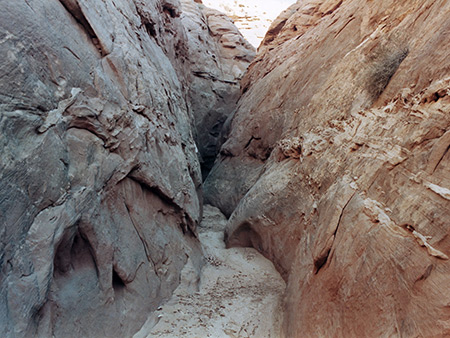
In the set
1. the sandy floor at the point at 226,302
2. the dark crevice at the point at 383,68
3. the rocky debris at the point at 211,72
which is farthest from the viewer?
the rocky debris at the point at 211,72

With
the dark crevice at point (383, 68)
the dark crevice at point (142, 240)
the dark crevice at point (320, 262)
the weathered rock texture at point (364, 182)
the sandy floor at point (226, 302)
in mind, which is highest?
the dark crevice at point (383, 68)

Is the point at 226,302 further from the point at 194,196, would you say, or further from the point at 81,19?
the point at 81,19

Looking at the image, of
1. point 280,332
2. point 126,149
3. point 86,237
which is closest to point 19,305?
point 86,237

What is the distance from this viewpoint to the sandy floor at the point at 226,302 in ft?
15.5

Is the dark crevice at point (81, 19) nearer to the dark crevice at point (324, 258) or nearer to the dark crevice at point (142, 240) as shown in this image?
the dark crevice at point (142, 240)

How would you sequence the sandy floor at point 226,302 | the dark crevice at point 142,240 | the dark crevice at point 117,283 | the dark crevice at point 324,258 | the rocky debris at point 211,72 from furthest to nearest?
the rocky debris at point 211,72 → the dark crevice at point 142,240 → the sandy floor at point 226,302 → the dark crevice at point 117,283 → the dark crevice at point 324,258

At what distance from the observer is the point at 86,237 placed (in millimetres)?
4164

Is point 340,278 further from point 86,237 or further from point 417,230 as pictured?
point 86,237

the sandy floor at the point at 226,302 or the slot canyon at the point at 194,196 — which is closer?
the slot canyon at the point at 194,196

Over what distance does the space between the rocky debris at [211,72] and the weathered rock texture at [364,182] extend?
20.8 feet

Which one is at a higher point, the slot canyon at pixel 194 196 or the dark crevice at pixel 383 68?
the dark crevice at pixel 383 68

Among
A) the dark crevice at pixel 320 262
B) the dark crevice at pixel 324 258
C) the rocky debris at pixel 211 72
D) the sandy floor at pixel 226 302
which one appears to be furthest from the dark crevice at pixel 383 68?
the rocky debris at pixel 211 72

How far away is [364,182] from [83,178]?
13.8 feet

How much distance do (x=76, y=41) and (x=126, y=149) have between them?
192 centimetres
